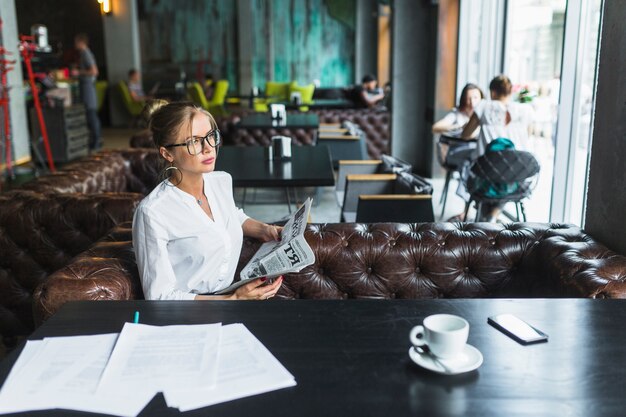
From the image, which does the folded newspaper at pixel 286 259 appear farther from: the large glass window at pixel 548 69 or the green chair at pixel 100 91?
the green chair at pixel 100 91

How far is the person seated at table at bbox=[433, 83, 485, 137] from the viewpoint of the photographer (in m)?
5.55

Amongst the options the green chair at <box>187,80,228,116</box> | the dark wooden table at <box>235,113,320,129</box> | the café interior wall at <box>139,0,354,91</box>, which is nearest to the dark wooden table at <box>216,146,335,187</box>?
the dark wooden table at <box>235,113,320,129</box>

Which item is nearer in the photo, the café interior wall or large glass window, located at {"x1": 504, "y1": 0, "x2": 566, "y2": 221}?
large glass window, located at {"x1": 504, "y1": 0, "x2": 566, "y2": 221}

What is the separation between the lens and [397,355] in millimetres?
1301

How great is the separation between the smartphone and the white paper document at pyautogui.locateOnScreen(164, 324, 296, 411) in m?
0.54

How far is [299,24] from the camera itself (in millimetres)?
15148

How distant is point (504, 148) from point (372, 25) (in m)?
11.4

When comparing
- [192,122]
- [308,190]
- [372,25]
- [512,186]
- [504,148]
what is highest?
[372,25]

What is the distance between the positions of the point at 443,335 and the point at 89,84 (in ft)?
31.1

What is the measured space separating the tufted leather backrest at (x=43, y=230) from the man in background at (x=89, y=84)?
714 centimetres

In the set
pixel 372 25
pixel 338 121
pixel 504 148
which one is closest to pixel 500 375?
pixel 504 148

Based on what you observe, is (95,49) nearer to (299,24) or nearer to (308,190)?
(299,24)

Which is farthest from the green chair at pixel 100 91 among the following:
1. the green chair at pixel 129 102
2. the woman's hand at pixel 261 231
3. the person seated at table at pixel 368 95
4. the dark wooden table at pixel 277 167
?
the woman's hand at pixel 261 231

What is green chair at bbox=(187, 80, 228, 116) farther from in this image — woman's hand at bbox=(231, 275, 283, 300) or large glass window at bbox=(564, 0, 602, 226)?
woman's hand at bbox=(231, 275, 283, 300)
